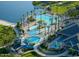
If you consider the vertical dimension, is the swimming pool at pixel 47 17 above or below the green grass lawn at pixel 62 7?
below

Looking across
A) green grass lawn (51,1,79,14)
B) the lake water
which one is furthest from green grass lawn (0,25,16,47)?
green grass lawn (51,1,79,14)

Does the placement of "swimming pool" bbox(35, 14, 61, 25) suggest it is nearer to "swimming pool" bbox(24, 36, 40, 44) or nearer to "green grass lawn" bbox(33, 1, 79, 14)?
"green grass lawn" bbox(33, 1, 79, 14)

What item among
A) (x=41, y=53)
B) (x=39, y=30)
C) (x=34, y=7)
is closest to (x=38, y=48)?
(x=41, y=53)

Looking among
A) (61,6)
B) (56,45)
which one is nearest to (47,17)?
(61,6)

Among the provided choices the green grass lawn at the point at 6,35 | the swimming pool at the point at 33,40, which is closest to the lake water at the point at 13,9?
the green grass lawn at the point at 6,35

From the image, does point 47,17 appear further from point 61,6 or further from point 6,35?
point 6,35

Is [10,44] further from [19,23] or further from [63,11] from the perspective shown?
[63,11]

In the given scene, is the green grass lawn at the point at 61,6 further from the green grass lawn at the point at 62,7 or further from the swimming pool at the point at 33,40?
the swimming pool at the point at 33,40
